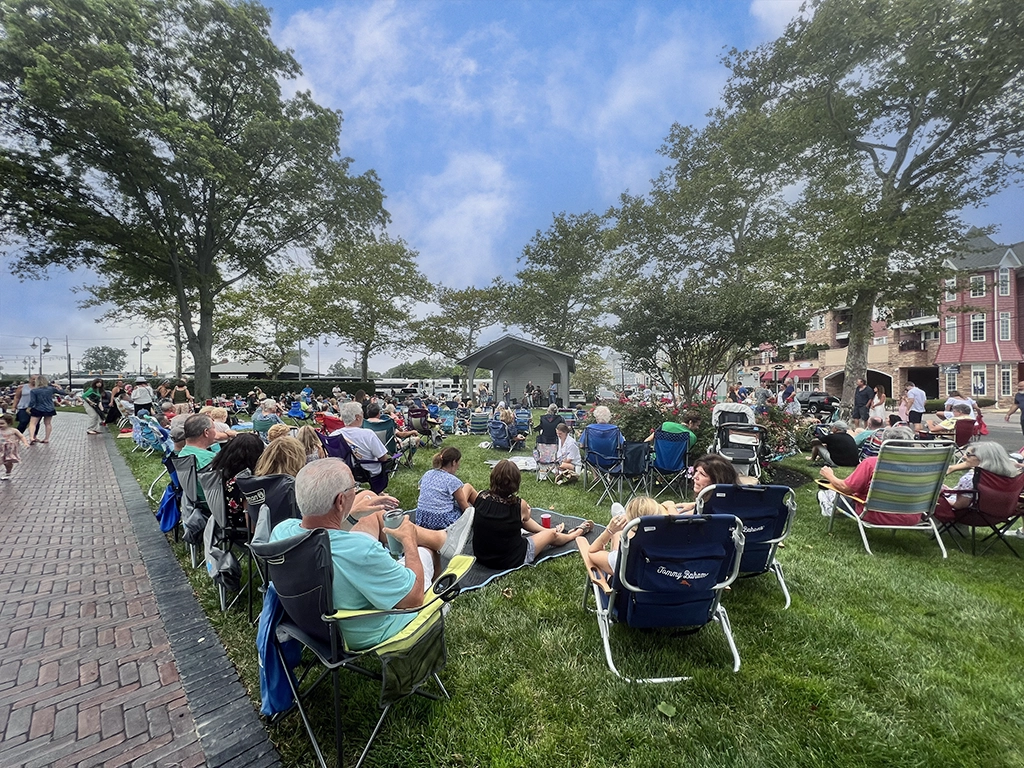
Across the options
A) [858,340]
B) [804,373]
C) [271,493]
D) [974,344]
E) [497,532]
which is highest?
[974,344]

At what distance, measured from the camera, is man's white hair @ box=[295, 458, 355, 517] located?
1.91m

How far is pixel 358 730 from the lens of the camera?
206cm

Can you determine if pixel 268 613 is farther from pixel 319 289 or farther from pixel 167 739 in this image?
pixel 319 289

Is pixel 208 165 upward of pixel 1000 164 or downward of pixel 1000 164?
upward

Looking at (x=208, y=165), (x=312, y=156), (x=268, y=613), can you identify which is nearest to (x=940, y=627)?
(x=268, y=613)

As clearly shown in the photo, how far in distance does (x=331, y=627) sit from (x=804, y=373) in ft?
150

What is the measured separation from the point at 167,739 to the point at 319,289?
28.7m

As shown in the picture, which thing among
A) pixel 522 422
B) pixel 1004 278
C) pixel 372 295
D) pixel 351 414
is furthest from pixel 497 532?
pixel 1004 278

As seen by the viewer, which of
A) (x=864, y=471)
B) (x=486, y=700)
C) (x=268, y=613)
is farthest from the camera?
(x=864, y=471)

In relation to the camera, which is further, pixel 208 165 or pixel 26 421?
pixel 208 165

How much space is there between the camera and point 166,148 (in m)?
14.9

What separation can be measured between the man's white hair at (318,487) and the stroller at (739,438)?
4.62m

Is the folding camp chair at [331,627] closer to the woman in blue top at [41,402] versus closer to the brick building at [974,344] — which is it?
the woman in blue top at [41,402]

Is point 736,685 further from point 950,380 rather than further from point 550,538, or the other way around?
point 950,380
